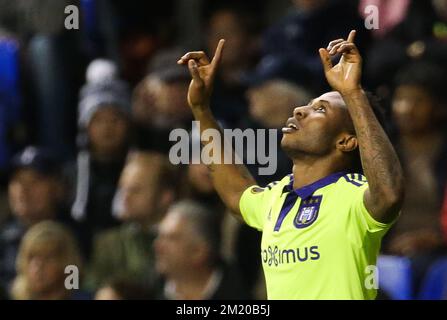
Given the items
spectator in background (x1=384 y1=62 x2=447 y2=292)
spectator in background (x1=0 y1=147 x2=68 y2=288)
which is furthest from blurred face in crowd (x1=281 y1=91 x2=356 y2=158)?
spectator in background (x1=0 y1=147 x2=68 y2=288)

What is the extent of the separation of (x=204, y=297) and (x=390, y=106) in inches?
62.1

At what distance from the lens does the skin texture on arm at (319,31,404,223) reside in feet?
13.7

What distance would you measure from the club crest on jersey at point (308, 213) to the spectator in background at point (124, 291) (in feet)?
7.14

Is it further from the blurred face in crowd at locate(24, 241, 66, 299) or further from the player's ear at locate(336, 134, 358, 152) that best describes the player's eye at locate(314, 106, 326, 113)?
the blurred face in crowd at locate(24, 241, 66, 299)

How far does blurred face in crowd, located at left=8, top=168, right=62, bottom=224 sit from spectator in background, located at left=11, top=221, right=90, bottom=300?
569 mm

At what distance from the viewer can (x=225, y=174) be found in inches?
197

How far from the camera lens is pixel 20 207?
317 inches

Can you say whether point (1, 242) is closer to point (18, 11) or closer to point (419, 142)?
point (18, 11)

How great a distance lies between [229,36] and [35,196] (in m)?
1.65

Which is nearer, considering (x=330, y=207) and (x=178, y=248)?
(x=330, y=207)

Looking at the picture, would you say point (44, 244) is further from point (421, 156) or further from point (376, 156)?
point (376, 156)

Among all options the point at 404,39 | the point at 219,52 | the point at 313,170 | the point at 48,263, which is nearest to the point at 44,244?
the point at 48,263
